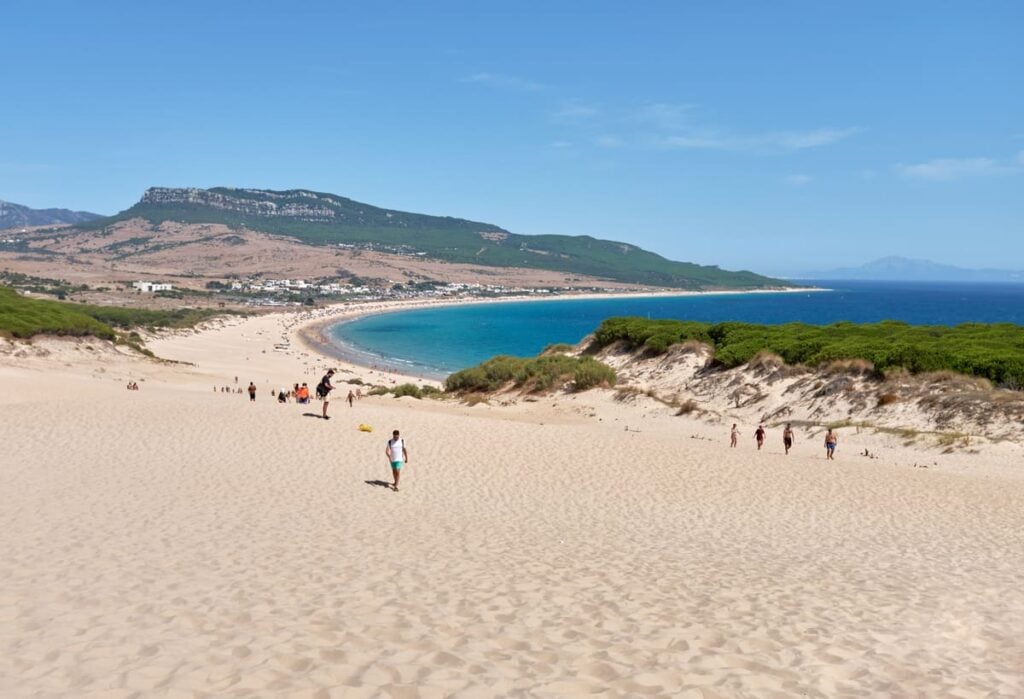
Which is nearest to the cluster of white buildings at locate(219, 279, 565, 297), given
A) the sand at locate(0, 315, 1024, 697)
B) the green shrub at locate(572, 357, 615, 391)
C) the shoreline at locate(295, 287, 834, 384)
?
the shoreline at locate(295, 287, 834, 384)

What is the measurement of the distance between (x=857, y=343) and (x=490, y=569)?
2547 cm

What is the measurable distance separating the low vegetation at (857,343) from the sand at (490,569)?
626cm

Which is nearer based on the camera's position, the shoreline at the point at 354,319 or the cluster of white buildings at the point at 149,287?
the shoreline at the point at 354,319

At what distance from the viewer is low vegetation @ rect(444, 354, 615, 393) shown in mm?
34844

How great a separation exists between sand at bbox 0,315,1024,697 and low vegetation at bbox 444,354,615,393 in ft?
45.3

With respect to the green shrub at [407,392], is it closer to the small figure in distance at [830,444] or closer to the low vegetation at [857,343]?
the low vegetation at [857,343]

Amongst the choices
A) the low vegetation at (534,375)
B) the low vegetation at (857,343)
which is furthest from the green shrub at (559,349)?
→ the low vegetation at (534,375)

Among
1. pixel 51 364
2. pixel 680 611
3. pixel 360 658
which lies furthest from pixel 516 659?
pixel 51 364

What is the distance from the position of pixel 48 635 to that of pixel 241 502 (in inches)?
252

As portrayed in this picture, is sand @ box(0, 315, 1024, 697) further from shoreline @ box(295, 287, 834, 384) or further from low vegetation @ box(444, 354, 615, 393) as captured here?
shoreline @ box(295, 287, 834, 384)

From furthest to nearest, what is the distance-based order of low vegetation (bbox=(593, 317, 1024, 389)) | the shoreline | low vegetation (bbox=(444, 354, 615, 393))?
the shoreline → low vegetation (bbox=(444, 354, 615, 393)) → low vegetation (bbox=(593, 317, 1024, 389))

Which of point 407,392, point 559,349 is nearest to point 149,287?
point 559,349

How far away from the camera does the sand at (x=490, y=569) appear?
588 cm

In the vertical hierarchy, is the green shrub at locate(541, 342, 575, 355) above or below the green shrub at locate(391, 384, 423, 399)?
above
